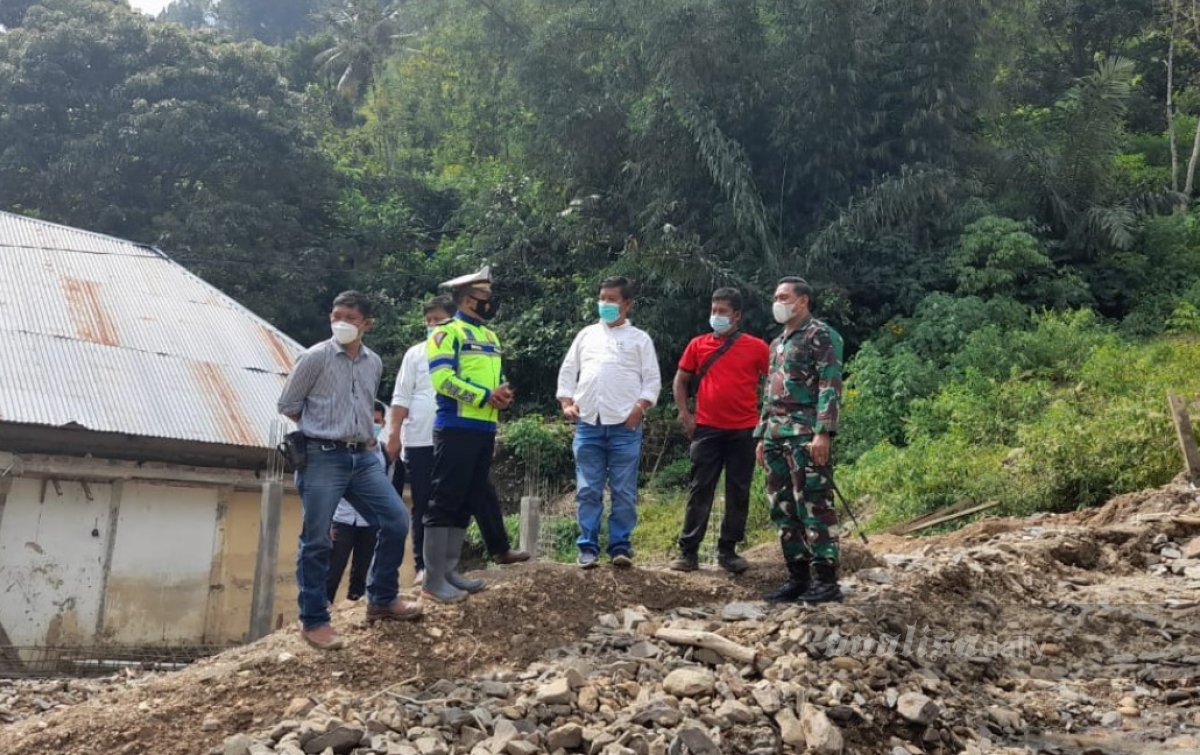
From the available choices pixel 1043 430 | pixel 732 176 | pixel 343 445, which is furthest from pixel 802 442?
pixel 732 176

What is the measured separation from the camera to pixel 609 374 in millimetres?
6020

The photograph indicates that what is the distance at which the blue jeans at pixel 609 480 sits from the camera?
236 inches

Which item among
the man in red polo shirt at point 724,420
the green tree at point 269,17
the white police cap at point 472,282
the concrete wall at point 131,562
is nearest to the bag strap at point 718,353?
the man in red polo shirt at point 724,420

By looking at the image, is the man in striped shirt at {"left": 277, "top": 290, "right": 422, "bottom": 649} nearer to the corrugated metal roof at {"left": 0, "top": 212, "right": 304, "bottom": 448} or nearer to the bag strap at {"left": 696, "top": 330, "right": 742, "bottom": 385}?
the bag strap at {"left": 696, "top": 330, "right": 742, "bottom": 385}

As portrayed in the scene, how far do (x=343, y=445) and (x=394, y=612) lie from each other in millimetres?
855

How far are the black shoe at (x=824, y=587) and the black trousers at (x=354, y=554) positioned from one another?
2.97 meters

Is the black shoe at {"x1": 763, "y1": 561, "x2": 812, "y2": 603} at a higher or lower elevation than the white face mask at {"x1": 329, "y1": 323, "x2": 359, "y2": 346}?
lower

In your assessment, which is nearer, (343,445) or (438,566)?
(343,445)

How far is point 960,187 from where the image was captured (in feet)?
60.7

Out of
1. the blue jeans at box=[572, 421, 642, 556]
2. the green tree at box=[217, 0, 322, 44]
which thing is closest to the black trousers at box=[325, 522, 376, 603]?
the blue jeans at box=[572, 421, 642, 556]

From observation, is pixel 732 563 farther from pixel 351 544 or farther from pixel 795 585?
pixel 351 544

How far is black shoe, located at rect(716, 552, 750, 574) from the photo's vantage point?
6295 millimetres

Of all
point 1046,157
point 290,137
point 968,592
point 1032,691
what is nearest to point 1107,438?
point 968,592

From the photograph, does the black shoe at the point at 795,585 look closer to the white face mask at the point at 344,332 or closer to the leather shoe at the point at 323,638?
the leather shoe at the point at 323,638
